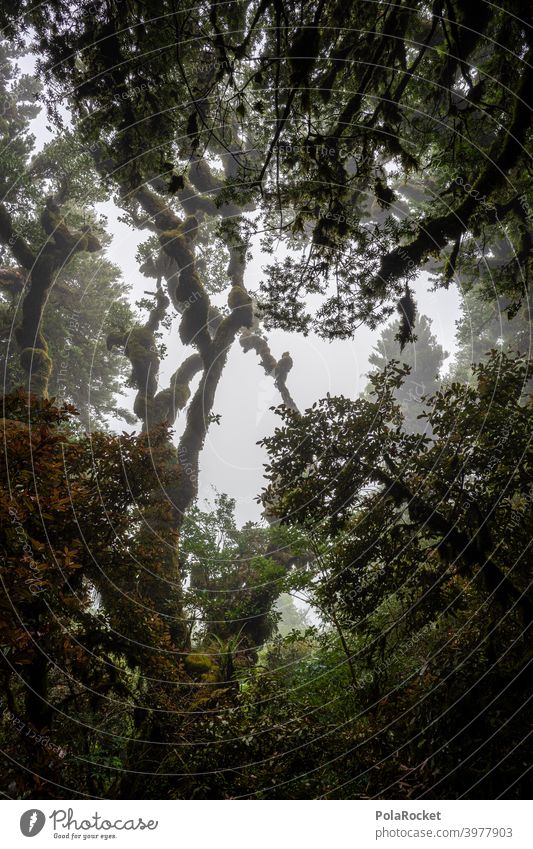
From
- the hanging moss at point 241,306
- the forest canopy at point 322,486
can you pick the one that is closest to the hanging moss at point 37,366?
the hanging moss at point 241,306

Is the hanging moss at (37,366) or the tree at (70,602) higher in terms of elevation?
the hanging moss at (37,366)

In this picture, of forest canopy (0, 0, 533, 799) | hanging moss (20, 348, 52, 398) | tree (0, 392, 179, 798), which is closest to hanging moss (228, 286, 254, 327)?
hanging moss (20, 348, 52, 398)

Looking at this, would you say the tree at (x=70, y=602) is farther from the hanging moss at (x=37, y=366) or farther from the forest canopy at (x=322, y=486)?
the hanging moss at (x=37, y=366)

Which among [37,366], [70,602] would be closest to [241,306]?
[37,366]

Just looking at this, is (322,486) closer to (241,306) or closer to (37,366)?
(241,306)

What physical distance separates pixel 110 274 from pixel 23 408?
2670 cm

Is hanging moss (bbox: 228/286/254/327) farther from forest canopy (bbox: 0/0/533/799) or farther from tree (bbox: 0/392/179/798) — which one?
tree (bbox: 0/392/179/798)

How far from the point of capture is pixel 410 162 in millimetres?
4430

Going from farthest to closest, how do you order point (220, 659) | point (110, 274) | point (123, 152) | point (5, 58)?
point (110, 274)
point (5, 58)
point (220, 659)
point (123, 152)

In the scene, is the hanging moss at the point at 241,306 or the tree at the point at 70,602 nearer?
the tree at the point at 70,602
